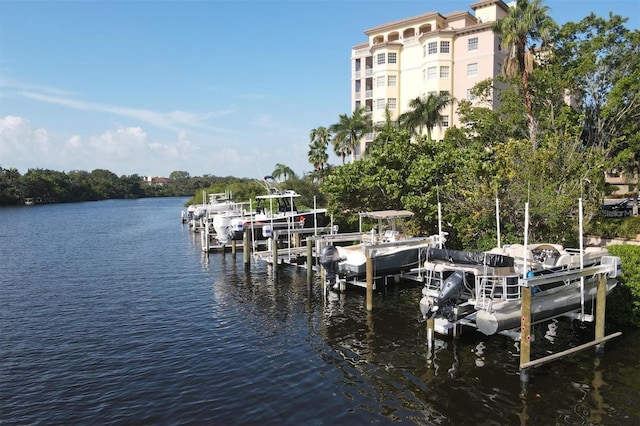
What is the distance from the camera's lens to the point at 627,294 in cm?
1622

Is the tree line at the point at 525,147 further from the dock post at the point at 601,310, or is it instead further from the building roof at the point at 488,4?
the building roof at the point at 488,4

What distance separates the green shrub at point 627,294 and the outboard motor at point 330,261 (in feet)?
33.3

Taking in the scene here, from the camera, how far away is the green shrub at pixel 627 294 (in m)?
16.0

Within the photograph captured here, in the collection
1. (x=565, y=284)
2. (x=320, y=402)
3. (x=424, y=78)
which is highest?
(x=424, y=78)

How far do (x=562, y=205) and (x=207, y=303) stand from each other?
1555 cm

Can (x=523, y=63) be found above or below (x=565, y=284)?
above

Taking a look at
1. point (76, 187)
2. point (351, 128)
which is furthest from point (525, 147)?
point (76, 187)

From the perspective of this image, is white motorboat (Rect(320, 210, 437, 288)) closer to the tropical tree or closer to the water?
the water

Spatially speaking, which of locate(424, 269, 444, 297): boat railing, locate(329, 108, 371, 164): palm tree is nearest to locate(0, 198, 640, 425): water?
locate(424, 269, 444, 297): boat railing

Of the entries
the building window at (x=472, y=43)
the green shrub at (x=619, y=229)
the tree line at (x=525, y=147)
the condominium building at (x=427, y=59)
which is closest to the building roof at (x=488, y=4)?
the condominium building at (x=427, y=59)

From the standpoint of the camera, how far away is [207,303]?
71.1ft

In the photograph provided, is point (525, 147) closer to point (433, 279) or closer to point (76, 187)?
point (433, 279)

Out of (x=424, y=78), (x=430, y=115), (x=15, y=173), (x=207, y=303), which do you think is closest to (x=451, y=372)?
(x=207, y=303)

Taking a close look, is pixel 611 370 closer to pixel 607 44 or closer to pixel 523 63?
pixel 523 63
